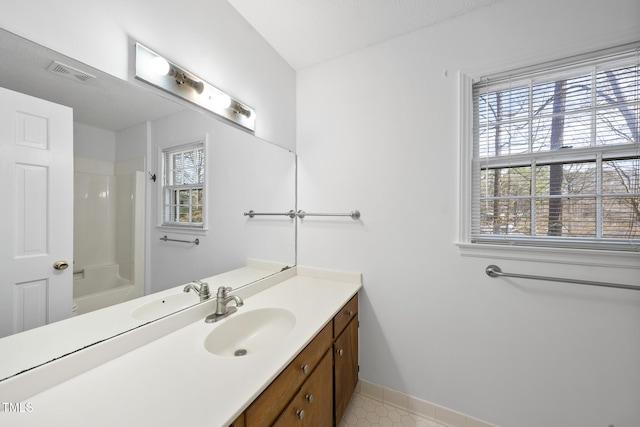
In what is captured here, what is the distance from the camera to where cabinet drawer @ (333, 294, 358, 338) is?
4.34 ft

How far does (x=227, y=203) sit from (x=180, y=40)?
815mm

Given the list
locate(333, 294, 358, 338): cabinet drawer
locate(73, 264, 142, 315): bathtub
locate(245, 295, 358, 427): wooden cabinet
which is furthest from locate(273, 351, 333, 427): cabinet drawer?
locate(73, 264, 142, 315): bathtub

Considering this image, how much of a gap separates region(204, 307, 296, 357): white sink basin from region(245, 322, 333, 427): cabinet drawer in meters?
0.17

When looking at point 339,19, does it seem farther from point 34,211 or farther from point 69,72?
point 34,211

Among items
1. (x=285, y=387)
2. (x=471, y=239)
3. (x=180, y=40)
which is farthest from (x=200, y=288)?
(x=471, y=239)

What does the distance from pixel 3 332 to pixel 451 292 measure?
6.06 ft

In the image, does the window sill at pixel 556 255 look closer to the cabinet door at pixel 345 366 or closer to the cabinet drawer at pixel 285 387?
the cabinet door at pixel 345 366

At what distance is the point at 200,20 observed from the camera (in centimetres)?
122

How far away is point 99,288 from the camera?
85cm

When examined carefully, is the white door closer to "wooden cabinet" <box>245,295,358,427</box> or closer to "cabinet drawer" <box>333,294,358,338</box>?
"wooden cabinet" <box>245,295,358,427</box>

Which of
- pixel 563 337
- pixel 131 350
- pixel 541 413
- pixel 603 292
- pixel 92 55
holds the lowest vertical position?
pixel 541 413

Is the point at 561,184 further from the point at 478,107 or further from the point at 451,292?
the point at 451,292

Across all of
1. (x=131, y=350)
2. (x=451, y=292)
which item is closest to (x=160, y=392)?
(x=131, y=350)

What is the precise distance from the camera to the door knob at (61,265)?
0.76 meters
